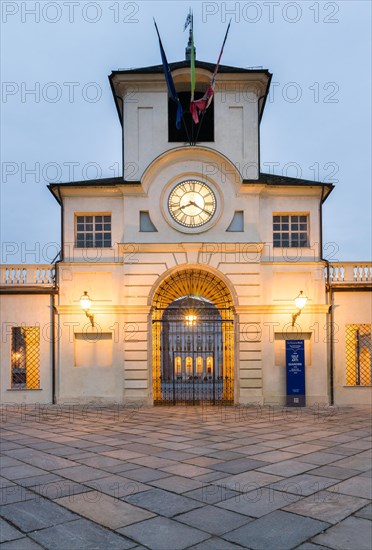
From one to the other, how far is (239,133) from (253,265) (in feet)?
16.7

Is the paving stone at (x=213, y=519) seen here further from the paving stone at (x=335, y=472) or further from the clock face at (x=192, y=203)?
the clock face at (x=192, y=203)

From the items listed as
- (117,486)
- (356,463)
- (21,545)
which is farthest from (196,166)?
(21,545)

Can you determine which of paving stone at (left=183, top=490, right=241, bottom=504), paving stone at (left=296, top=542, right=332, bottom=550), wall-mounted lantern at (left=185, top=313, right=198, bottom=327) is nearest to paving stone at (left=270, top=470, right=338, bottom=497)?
paving stone at (left=183, top=490, right=241, bottom=504)

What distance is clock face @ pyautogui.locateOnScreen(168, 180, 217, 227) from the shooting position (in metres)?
19.6

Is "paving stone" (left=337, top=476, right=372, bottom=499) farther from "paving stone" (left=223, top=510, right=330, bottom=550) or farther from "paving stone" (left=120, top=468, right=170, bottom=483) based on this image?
"paving stone" (left=120, top=468, right=170, bottom=483)

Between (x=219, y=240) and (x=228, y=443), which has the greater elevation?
(x=219, y=240)

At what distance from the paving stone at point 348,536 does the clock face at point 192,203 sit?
14.4 m

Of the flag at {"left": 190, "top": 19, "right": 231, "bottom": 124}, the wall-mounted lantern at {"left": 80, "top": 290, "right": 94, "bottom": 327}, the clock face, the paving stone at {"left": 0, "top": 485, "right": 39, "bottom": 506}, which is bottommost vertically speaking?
the paving stone at {"left": 0, "top": 485, "right": 39, "bottom": 506}

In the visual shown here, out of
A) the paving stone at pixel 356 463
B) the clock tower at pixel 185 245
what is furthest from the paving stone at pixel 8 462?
the clock tower at pixel 185 245

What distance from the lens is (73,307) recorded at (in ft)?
63.2

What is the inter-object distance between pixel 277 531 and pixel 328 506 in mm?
1217

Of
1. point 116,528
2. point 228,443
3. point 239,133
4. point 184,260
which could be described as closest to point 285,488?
point 116,528

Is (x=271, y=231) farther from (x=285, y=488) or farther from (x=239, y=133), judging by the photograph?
(x=285, y=488)

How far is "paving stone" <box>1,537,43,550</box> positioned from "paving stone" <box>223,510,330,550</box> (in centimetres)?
200
